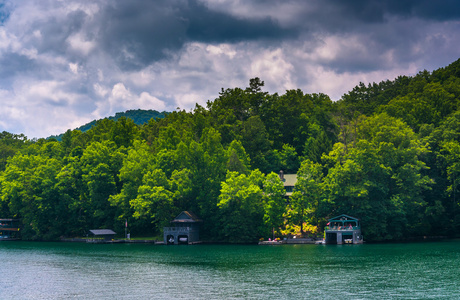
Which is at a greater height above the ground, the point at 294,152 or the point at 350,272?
the point at 294,152

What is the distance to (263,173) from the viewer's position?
97438 millimetres

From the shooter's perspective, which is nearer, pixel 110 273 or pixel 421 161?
pixel 110 273

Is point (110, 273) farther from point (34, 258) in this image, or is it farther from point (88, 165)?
point (88, 165)

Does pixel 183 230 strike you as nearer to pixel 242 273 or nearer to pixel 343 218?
pixel 343 218

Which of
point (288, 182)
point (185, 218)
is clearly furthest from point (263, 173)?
point (185, 218)

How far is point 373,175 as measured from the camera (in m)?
86.4

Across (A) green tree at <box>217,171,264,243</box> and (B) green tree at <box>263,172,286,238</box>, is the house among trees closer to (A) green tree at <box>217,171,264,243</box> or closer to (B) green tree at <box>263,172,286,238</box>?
(B) green tree at <box>263,172,286,238</box>

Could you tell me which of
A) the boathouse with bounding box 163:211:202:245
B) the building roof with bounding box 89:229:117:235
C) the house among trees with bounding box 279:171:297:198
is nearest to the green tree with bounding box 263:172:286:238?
the house among trees with bounding box 279:171:297:198

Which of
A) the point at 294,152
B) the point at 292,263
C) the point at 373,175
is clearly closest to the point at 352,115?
the point at 294,152

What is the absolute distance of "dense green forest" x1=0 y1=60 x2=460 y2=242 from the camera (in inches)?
3366

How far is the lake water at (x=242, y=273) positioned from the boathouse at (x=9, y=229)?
34180 millimetres

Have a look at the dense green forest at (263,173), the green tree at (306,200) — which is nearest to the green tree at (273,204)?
the dense green forest at (263,173)

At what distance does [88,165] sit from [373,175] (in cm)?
5414

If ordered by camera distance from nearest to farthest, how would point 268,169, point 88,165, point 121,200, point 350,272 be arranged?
1. point 350,272
2. point 121,200
3. point 88,165
4. point 268,169
